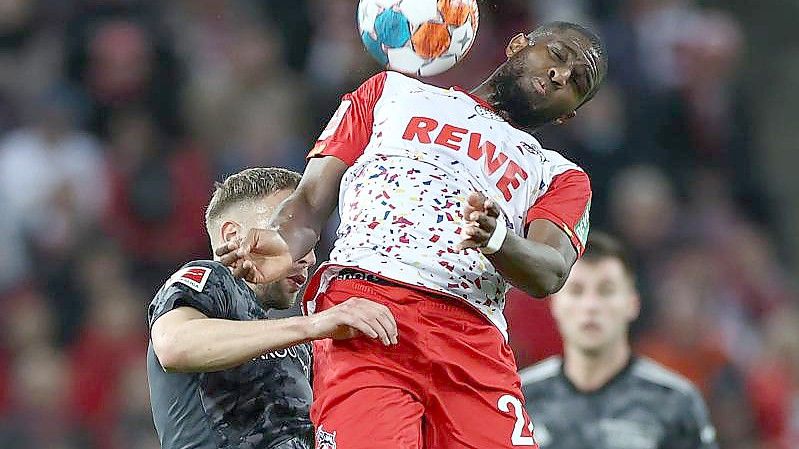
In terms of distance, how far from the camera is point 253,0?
35.0ft

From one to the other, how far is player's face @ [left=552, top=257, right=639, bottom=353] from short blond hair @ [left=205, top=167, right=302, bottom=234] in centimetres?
227

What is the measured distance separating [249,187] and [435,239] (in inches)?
29.0

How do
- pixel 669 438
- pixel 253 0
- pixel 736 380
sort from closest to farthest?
pixel 669 438
pixel 736 380
pixel 253 0

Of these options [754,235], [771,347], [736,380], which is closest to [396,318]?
[736,380]

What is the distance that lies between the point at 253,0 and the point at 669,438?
17.3ft

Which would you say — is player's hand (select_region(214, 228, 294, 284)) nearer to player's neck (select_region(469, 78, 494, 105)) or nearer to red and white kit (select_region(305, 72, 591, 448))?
red and white kit (select_region(305, 72, 591, 448))

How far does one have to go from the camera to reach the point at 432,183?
4.38 meters

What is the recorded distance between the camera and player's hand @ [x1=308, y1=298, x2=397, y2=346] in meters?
4.09

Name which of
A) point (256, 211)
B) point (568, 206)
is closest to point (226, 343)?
point (256, 211)

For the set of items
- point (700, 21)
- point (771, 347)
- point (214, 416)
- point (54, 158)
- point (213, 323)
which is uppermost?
point (213, 323)

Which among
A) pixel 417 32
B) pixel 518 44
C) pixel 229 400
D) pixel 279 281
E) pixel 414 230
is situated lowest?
pixel 229 400

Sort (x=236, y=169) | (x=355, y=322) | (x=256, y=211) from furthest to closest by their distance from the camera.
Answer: (x=236, y=169) < (x=256, y=211) < (x=355, y=322)

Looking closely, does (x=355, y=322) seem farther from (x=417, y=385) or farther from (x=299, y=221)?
(x=299, y=221)

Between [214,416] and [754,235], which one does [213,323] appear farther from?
[754,235]
